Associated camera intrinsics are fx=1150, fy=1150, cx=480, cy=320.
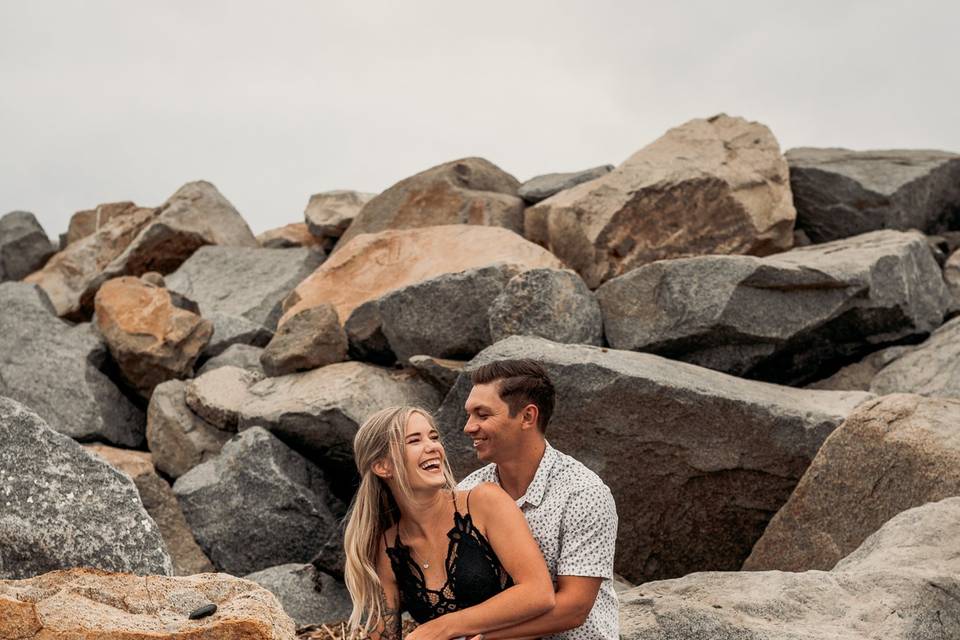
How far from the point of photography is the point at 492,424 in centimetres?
487

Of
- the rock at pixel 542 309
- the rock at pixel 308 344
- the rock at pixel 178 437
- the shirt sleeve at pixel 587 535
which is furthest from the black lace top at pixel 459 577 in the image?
the rock at pixel 178 437

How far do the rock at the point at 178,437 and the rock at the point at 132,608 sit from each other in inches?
262

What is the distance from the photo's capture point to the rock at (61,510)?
454 cm

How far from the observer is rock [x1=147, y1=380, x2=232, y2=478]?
10.6 metres

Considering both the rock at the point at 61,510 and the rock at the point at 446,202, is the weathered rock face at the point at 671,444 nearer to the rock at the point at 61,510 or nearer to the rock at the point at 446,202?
Answer: the rock at the point at 61,510

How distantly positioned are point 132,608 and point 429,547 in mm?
1237

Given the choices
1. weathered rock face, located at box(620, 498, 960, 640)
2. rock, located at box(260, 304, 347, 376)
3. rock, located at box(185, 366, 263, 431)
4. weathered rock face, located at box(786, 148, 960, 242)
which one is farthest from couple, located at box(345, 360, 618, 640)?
weathered rock face, located at box(786, 148, 960, 242)

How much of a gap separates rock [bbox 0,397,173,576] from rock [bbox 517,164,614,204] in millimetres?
9490

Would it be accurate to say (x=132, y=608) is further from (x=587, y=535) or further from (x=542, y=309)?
(x=542, y=309)

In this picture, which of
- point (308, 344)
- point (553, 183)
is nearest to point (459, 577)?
point (308, 344)

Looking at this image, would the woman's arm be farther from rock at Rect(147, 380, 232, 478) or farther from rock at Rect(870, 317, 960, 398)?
rock at Rect(147, 380, 232, 478)

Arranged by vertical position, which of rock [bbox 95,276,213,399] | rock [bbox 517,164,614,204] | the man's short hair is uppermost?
rock [bbox 517,164,614,204]

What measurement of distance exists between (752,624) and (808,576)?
57cm

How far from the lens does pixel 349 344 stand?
34.6ft
